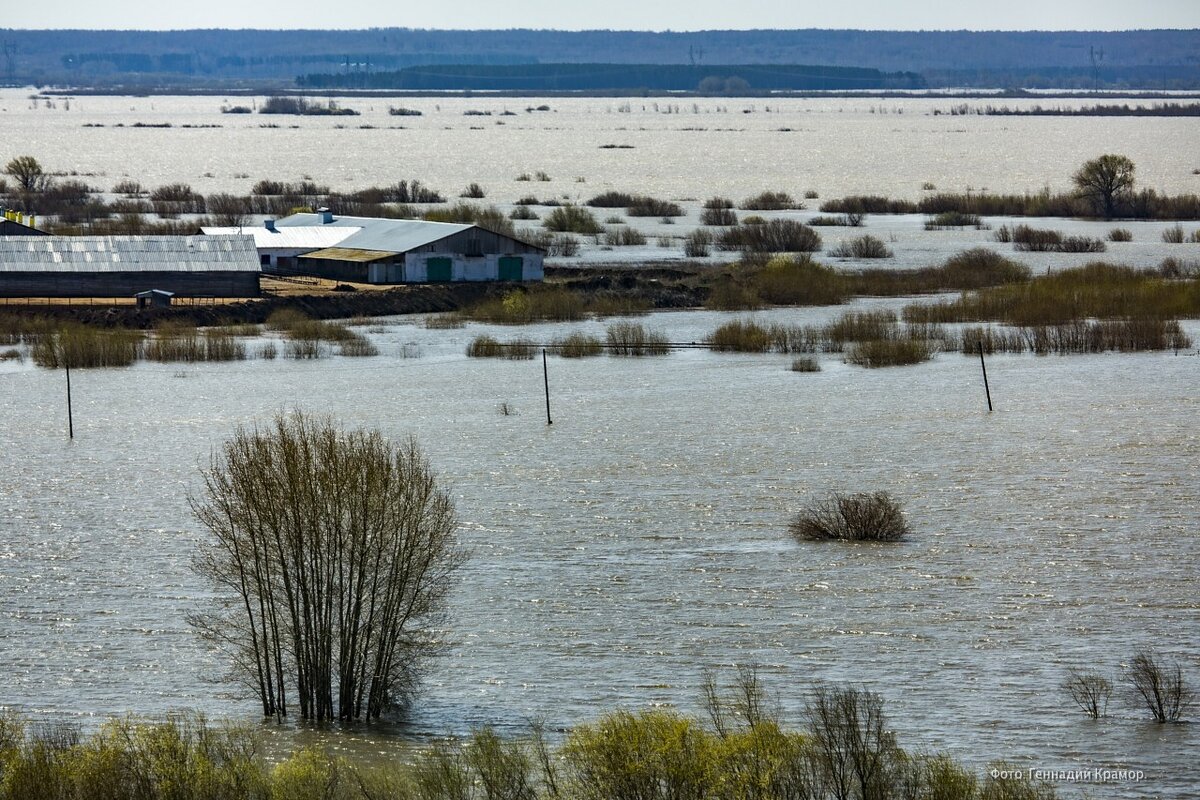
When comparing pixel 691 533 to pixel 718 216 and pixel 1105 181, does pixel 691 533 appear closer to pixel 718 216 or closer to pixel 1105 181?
pixel 718 216

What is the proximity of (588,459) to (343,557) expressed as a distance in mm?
14667

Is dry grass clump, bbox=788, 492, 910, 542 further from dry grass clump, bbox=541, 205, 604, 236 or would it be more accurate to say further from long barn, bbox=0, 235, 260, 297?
dry grass clump, bbox=541, 205, 604, 236

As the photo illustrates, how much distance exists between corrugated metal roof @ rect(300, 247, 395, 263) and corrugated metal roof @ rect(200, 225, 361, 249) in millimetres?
963

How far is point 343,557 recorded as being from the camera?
19.8 metres

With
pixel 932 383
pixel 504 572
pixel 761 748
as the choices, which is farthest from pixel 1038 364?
pixel 761 748

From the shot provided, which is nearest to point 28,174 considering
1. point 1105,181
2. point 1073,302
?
point 1105,181

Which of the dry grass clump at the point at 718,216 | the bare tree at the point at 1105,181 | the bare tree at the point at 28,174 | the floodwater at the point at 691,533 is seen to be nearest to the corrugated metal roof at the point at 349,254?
the floodwater at the point at 691,533

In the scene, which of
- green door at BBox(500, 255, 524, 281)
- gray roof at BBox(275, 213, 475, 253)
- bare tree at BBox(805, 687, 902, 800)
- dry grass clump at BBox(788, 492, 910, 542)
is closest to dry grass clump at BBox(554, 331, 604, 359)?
green door at BBox(500, 255, 524, 281)

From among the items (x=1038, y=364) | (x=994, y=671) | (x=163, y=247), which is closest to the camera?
(x=994, y=671)

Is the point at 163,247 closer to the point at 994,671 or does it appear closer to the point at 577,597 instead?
the point at 577,597

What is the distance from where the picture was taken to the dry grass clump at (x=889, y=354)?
153 feet

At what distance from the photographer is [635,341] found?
50.2 meters

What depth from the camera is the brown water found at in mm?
20203

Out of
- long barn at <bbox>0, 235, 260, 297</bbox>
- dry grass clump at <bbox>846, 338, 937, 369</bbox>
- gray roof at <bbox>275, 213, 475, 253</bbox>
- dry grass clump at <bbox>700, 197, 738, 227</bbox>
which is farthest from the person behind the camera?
dry grass clump at <bbox>700, 197, 738, 227</bbox>
